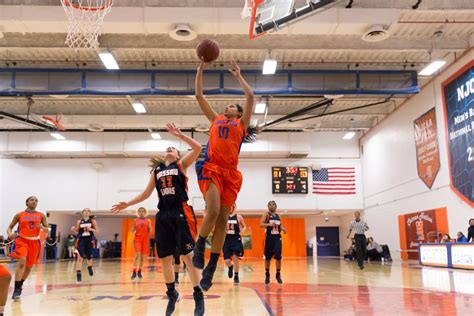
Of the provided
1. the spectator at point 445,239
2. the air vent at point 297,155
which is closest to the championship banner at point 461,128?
the spectator at point 445,239

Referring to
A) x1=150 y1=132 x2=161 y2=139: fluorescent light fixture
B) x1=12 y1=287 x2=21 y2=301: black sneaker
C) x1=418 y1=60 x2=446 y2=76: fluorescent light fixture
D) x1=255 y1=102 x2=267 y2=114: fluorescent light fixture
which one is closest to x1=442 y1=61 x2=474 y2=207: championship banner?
x1=418 y1=60 x2=446 y2=76: fluorescent light fixture

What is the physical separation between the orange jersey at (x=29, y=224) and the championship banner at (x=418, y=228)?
13275 millimetres

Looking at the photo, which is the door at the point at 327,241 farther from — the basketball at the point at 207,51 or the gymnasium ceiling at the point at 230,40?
the basketball at the point at 207,51

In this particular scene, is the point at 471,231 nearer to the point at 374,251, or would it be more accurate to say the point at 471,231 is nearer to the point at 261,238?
the point at 374,251

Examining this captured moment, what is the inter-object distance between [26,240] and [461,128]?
1305cm

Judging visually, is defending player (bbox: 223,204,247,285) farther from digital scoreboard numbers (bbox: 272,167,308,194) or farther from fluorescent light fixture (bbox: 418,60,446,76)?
digital scoreboard numbers (bbox: 272,167,308,194)

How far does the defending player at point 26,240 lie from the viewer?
25.0ft

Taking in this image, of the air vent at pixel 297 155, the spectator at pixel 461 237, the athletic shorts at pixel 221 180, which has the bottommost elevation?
the spectator at pixel 461 237

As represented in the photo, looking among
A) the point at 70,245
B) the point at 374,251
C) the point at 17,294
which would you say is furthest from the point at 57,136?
the point at 374,251

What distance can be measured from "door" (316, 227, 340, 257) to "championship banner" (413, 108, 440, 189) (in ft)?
43.2

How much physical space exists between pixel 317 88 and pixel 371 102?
17.1 feet

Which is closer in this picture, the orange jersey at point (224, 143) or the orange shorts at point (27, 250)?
the orange jersey at point (224, 143)

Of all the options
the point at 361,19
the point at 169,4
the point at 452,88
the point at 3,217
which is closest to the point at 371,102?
the point at 452,88

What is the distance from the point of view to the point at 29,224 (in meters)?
7.92
